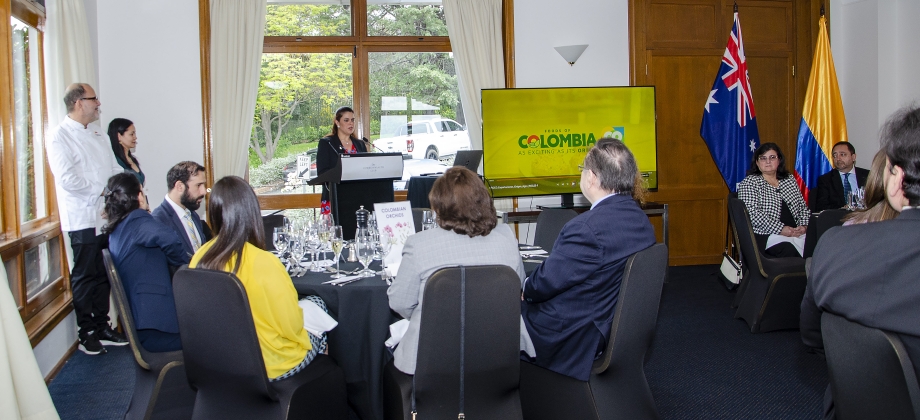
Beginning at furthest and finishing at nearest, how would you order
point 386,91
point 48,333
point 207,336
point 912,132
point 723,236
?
1. point 723,236
2. point 386,91
3. point 48,333
4. point 207,336
5. point 912,132

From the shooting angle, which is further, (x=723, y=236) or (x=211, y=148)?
(x=723, y=236)

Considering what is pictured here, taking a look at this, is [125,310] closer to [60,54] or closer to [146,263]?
[146,263]

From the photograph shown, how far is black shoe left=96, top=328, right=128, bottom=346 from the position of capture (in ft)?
15.0

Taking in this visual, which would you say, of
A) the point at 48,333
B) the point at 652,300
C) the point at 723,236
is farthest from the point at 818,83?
the point at 48,333

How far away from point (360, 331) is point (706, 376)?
6.85 feet

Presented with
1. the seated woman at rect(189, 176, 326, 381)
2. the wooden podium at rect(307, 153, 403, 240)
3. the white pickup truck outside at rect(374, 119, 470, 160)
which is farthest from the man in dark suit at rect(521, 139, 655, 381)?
the white pickup truck outside at rect(374, 119, 470, 160)

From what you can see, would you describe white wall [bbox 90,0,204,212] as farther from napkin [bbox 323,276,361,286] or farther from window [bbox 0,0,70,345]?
napkin [bbox 323,276,361,286]

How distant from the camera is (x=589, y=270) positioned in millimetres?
2375

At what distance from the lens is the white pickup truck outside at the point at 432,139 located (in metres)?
6.82

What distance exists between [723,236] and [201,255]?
20.3 ft

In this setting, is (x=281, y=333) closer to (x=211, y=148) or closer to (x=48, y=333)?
(x=48, y=333)

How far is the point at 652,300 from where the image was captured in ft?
8.09

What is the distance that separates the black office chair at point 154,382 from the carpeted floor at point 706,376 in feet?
3.25

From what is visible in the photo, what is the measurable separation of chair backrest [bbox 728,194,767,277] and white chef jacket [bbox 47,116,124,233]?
13.8 ft
